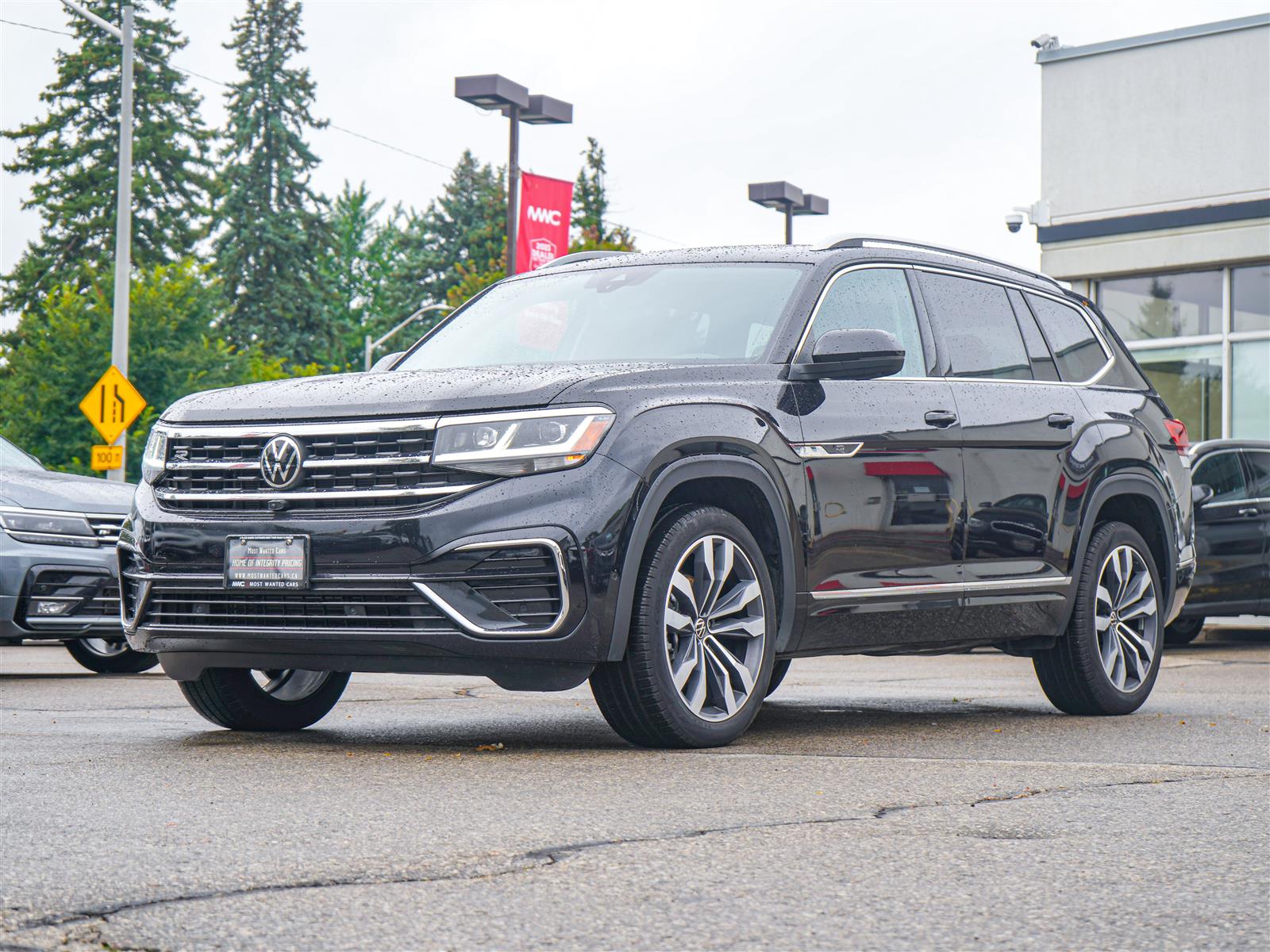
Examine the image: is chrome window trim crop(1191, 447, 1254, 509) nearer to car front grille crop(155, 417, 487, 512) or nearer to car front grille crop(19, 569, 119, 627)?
car front grille crop(19, 569, 119, 627)

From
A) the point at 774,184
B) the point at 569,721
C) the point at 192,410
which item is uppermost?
the point at 774,184

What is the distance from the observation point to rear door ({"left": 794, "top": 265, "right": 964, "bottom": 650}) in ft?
21.0

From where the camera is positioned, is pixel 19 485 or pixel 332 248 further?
pixel 332 248

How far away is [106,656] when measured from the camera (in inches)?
425

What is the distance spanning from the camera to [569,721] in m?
7.33

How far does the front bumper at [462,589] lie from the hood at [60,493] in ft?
15.4

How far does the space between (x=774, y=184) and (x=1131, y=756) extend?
85.7 feet

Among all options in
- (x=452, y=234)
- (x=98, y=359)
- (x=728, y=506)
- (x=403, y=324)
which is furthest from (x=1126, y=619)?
(x=452, y=234)

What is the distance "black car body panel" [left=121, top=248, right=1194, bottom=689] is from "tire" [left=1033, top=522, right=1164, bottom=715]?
133 millimetres

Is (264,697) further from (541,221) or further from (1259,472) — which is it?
(541,221)

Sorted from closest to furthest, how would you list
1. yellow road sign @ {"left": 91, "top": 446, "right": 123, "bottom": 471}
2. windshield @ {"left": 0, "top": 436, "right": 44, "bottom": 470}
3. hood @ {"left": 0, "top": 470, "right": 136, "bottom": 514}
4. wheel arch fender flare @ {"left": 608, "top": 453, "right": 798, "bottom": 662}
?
wheel arch fender flare @ {"left": 608, "top": 453, "right": 798, "bottom": 662}
hood @ {"left": 0, "top": 470, "right": 136, "bottom": 514}
windshield @ {"left": 0, "top": 436, "right": 44, "bottom": 470}
yellow road sign @ {"left": 91, "top": 446, "right": 123, "bottom": 471}

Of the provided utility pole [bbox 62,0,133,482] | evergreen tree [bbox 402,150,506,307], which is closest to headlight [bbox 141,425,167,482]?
utility pole [bbox 62,0,133,482]

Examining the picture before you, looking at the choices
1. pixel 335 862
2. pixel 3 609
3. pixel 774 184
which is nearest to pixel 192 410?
pixel 335 862

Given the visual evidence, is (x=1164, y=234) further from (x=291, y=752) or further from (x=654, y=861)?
(x=654, y=861)
